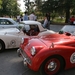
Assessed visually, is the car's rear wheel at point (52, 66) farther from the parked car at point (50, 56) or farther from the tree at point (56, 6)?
the tree at point (56, 6)

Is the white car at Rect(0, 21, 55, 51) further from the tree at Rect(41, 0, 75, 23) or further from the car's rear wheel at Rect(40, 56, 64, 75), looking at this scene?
the tree at Rect(41, 0, 75, 23)

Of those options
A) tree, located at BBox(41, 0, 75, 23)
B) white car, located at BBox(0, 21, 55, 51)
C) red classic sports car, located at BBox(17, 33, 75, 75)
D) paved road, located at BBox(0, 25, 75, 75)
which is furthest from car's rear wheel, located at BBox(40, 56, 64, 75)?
tree, located at BBox(41, 0, 75, 23)

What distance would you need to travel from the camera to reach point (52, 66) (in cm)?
376

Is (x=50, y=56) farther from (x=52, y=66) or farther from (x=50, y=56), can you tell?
(x=52, y=66)

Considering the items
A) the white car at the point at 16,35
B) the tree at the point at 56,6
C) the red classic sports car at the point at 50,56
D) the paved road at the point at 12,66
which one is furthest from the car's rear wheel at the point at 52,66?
the tree at the point at 56,6

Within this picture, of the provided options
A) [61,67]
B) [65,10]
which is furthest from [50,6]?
[61,67]

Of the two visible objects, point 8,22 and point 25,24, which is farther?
point 8,22

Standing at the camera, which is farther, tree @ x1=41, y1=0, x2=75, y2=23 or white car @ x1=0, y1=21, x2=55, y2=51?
tree @ x1=41, y1=0, x2=75, y2=23

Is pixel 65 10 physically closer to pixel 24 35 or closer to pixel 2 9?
pixel 2 9

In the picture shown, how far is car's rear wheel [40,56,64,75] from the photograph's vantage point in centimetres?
361

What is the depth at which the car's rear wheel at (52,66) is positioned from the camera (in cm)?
361

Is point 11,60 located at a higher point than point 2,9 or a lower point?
lower

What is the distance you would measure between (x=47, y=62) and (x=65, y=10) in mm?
24303

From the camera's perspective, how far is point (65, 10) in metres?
26.7
